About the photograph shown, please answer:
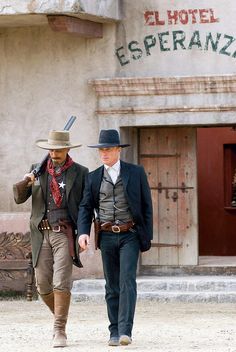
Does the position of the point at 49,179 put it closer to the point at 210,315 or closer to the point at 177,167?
the point at 210,315

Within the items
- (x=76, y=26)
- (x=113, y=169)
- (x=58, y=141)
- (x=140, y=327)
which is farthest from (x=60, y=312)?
(x=76, y=26)

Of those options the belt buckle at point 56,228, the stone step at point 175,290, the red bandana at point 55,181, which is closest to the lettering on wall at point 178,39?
the stone step at point 175,290

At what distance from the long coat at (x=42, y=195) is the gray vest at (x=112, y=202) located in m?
0.31

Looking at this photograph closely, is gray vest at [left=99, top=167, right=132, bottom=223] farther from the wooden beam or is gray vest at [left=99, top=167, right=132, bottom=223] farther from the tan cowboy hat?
the wooden beam

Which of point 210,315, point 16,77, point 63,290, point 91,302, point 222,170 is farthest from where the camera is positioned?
point 222,170

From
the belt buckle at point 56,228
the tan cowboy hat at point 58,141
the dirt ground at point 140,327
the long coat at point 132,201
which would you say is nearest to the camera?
the long coat at point 132,201

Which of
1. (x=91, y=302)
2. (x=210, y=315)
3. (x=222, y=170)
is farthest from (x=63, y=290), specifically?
(x=222, y=170)

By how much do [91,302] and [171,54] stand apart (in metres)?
3.38

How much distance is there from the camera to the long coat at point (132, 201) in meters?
11.0

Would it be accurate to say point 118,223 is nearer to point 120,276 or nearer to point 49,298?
point 120,276

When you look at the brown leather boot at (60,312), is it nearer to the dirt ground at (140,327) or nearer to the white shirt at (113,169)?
the dirt ground at (140,327)

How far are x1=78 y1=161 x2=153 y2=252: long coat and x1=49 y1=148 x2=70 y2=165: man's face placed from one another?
33 centimetres

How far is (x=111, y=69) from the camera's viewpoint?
16438 millimetres

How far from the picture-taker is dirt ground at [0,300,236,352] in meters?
11.2
